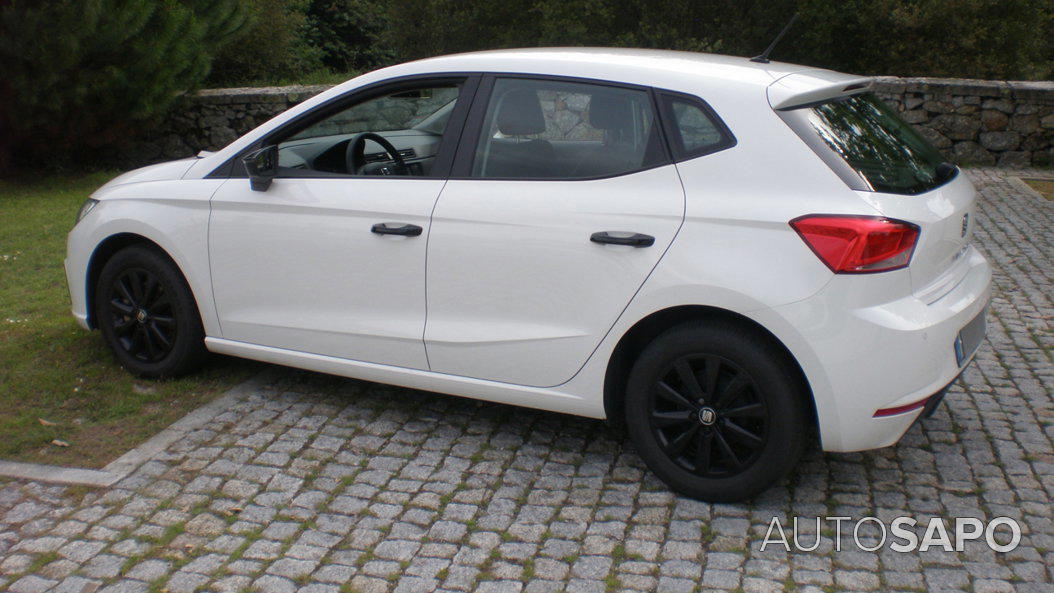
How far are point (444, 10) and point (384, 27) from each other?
5.08 metres

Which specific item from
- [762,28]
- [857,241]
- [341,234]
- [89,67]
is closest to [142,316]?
[341,234]

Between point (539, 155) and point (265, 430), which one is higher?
point (539, 155)

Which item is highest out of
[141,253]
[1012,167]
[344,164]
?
[344,164]

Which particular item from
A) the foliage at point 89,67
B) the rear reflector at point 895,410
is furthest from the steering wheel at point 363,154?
the foliage at point 89,67

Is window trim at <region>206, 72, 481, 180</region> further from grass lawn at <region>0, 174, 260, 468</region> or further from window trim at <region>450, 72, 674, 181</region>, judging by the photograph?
grass lawn at <region>0, 174, 260, 468</region>

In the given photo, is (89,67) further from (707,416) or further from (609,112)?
(707,416)

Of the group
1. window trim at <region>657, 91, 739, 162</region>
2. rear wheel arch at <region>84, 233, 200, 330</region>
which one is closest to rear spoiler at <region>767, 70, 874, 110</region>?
window trim at <region>657, 91, 739, 162</region>

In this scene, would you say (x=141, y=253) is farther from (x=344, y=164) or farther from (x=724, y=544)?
(x=724, y=544)

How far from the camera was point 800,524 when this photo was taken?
375cm

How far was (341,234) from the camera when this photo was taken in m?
4.40

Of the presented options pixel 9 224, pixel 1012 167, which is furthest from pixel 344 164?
pixel 1012 167

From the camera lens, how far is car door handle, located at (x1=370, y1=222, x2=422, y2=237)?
13.8 ft

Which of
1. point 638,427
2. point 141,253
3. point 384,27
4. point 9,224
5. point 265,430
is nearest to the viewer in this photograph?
point 638,427

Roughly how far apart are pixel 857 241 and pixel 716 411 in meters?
0.82
